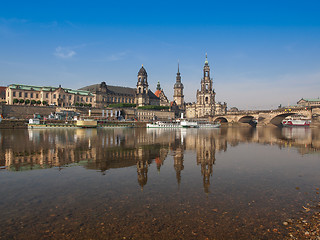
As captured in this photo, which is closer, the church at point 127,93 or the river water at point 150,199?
the river water at point 150,199

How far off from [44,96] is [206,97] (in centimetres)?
9607

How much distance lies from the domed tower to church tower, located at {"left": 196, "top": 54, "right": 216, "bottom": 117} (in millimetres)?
36434

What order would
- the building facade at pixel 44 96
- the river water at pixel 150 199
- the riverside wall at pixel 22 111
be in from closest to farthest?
1. the river water at pixel 150 199
2. the riverside wall at pixel 22 111
3. the building facade at pixel 44 96

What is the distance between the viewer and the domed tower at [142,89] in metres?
137

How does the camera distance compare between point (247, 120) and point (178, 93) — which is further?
point (178, 93)

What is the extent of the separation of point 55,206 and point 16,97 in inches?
4104

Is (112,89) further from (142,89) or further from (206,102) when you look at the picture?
(206,102)

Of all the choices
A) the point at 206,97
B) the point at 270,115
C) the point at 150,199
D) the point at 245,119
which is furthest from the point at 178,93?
the point at 150,199

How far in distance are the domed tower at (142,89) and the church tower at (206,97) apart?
120 ft

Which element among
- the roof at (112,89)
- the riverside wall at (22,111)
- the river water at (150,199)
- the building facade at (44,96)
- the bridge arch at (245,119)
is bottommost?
the river water at (150,199)

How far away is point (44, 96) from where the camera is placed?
338ft

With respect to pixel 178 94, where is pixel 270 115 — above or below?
below

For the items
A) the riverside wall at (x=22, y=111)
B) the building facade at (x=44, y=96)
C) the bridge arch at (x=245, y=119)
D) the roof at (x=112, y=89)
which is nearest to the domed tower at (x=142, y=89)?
the roof at (x=112, y=89)

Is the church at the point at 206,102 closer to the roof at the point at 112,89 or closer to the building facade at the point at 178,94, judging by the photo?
the building facade at the point at 178,94
